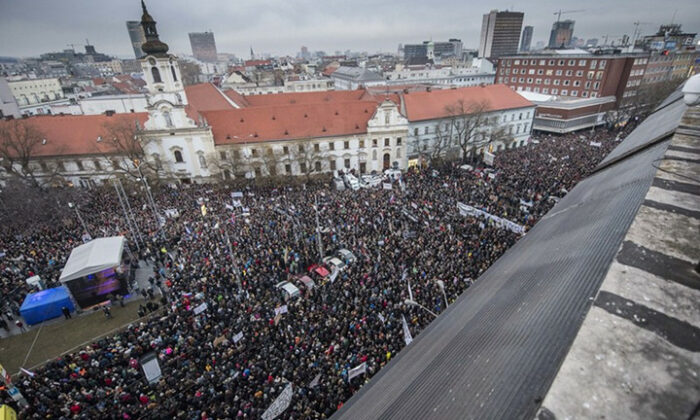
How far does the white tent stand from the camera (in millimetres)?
20094

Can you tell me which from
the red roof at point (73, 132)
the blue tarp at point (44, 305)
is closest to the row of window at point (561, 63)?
the red roof at point (73, 132)

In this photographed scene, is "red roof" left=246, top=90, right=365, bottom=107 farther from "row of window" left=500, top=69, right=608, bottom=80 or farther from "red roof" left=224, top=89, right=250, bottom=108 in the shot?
"row of window" left=500, top=69, right=608, bottom=80

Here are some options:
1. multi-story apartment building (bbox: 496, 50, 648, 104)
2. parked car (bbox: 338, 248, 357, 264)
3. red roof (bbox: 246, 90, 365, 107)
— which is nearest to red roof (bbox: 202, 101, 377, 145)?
red roof (bbox: 246, 90, 365, 107)

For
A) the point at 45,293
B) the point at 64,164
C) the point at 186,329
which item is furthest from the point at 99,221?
the point at 186,329

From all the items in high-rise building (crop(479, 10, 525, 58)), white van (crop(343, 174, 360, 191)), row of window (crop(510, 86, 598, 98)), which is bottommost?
white van (crop(343, 174, 360, 191))

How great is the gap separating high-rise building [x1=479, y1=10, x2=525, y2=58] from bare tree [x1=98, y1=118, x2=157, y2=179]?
207 meters

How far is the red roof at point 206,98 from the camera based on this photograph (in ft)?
168

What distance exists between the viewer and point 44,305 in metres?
20.0

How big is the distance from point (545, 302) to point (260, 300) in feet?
56.4

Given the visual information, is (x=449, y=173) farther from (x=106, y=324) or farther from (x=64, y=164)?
(x=64, y=164)

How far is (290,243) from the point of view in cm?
2556

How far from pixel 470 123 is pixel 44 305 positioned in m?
50.3

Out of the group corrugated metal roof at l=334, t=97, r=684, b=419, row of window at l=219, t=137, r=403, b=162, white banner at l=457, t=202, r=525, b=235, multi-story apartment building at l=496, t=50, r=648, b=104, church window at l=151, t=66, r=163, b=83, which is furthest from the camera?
multi-story apartment building at l=496, t=50, r=648, b=104

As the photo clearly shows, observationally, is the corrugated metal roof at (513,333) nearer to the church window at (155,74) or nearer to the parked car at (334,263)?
the parked car at (334,263)
